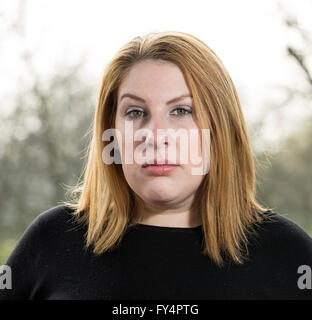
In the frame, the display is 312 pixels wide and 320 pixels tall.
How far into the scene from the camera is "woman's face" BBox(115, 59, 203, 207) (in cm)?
74

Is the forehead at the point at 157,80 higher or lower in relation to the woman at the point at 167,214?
higher

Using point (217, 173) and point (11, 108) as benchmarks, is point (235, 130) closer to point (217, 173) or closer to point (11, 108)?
point (217, 173)

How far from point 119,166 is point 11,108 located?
46.7 inches

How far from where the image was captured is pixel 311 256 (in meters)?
0.84

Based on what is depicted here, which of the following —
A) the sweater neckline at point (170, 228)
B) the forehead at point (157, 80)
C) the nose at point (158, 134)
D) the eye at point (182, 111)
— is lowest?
the sweater neckline at point (170, 228)

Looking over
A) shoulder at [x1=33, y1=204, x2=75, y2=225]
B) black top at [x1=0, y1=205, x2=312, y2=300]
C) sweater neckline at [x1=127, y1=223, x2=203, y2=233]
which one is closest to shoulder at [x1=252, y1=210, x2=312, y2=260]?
black top at [x1=0, y1=205, x2=312, y2=300]

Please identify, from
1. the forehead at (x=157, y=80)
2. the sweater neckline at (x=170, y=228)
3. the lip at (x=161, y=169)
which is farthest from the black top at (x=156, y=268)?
the forehead at (x=157, y=80)

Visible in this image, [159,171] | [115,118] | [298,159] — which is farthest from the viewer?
[298,159]

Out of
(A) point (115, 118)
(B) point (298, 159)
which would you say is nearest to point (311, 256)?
(A) point (115, 118)

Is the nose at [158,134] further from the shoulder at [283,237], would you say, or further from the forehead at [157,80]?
the shoulder at [283,237]

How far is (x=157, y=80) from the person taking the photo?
0.75m

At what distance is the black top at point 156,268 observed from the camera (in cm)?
78

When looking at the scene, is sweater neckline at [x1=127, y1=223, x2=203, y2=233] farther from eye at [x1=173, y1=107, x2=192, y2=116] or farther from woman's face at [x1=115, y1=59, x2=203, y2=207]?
eye at [x1=173, y1=107, x2=192, y2=116]

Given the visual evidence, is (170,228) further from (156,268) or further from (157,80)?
(157,80)
